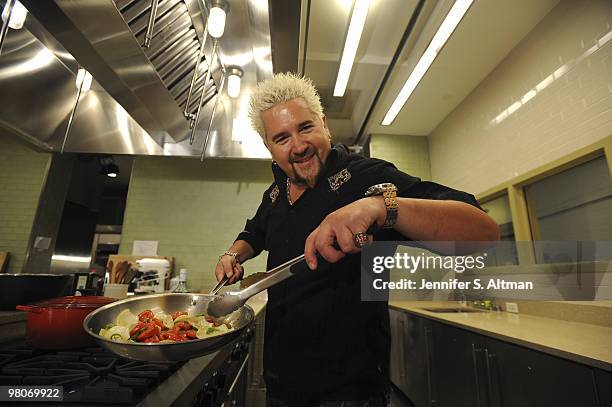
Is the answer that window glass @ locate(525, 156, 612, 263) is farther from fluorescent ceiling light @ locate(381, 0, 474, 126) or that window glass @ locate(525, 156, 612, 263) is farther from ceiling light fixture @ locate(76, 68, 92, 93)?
ceiling light fixture @ locate(76, 68, 92, 93)

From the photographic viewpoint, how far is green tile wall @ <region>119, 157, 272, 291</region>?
119 inches

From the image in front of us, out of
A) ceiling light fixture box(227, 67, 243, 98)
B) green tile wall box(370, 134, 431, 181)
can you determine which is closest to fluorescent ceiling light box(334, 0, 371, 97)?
ceiling light fixture box(227, 67, 243, 98)

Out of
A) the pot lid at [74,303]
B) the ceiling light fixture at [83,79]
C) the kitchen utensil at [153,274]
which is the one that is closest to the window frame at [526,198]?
the pot lid at [74,303]

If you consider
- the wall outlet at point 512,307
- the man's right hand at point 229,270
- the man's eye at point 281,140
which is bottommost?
the wall outlet at point 512,307

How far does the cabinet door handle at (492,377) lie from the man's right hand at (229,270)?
131cm

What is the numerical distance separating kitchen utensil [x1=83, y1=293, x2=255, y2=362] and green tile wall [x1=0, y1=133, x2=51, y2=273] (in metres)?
2.69

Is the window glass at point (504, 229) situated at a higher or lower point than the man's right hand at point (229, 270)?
higher

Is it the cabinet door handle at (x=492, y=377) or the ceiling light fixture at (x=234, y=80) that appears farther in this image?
the ceiling light fixture at (x=234, y=80)

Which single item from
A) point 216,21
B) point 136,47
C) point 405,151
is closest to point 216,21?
point 216,21

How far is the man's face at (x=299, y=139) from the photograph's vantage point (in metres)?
0.91

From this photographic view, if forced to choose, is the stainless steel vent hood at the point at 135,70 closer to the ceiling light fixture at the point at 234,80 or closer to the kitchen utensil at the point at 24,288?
the ceiling light fixture at the point at 234,80

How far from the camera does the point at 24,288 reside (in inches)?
39.2

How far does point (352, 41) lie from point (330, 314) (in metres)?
1.89

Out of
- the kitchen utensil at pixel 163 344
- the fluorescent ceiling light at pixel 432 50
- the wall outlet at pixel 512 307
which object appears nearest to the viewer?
the kitchen utensil at pixel 163 344
